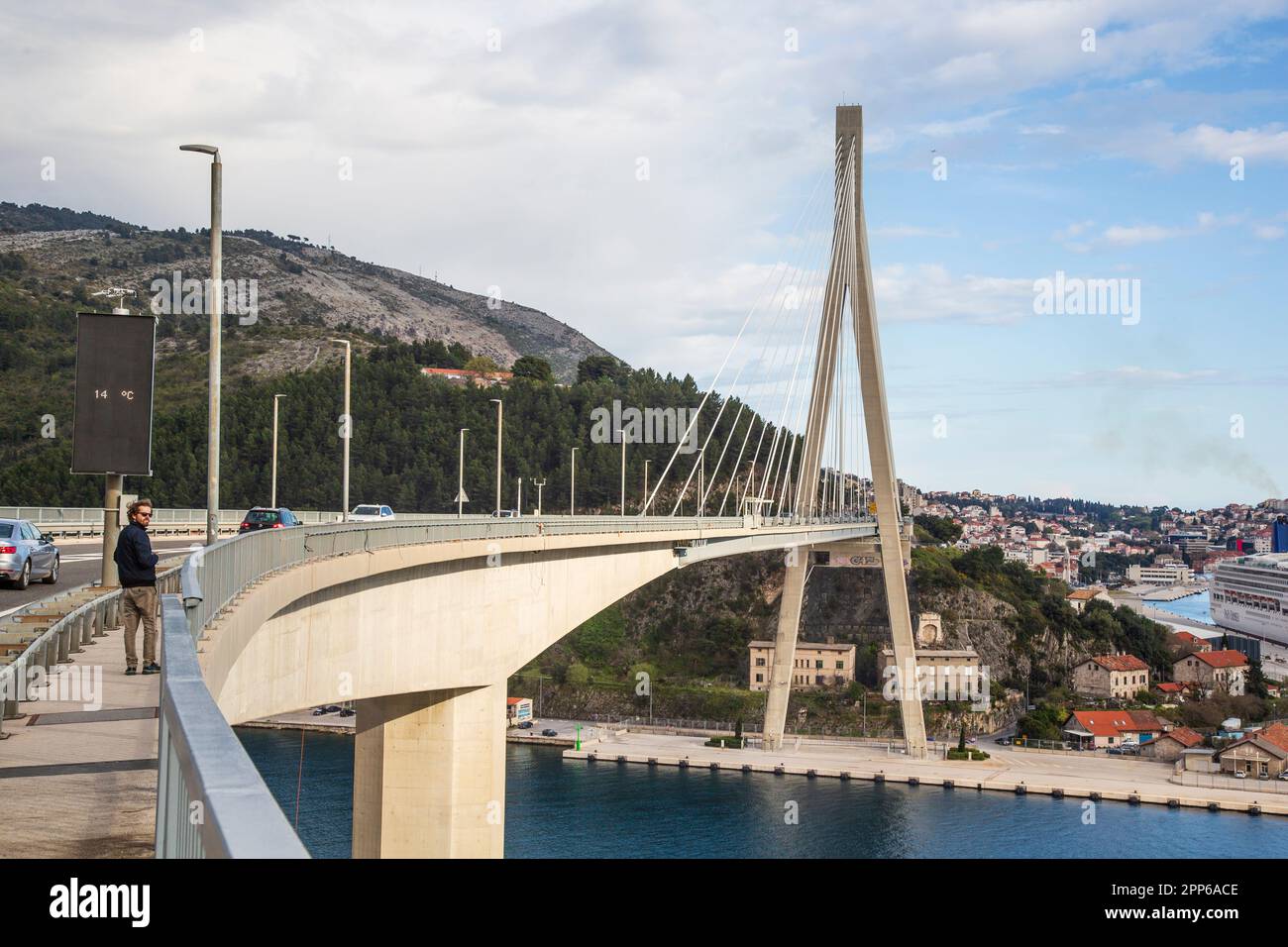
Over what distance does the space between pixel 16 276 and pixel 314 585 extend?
A: 14808cm

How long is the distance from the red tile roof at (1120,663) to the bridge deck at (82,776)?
94006 millimetres

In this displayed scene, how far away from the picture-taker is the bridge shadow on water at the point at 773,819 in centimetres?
4850

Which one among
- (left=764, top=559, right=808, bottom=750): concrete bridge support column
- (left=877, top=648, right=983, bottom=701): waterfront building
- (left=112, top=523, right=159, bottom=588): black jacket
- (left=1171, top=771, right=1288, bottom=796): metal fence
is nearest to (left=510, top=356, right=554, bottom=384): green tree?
(left=877, top=648, right=983, bottom=701): waterfront building

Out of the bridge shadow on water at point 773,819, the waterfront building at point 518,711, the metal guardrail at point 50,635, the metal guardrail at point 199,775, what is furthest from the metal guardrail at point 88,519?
the metal guardrail at point 199,775

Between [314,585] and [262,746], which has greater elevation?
[314,585]

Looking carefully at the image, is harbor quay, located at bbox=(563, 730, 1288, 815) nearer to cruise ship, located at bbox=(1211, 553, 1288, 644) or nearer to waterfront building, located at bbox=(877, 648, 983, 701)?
waterfront building, located at bbox=(877, 648, 983, 701)

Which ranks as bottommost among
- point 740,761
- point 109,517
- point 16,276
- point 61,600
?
point 740,761

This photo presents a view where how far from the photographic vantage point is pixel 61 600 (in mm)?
15117

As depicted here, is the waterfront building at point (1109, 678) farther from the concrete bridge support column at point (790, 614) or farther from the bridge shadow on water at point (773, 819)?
the concrete bridge support column at point (790, 614)
